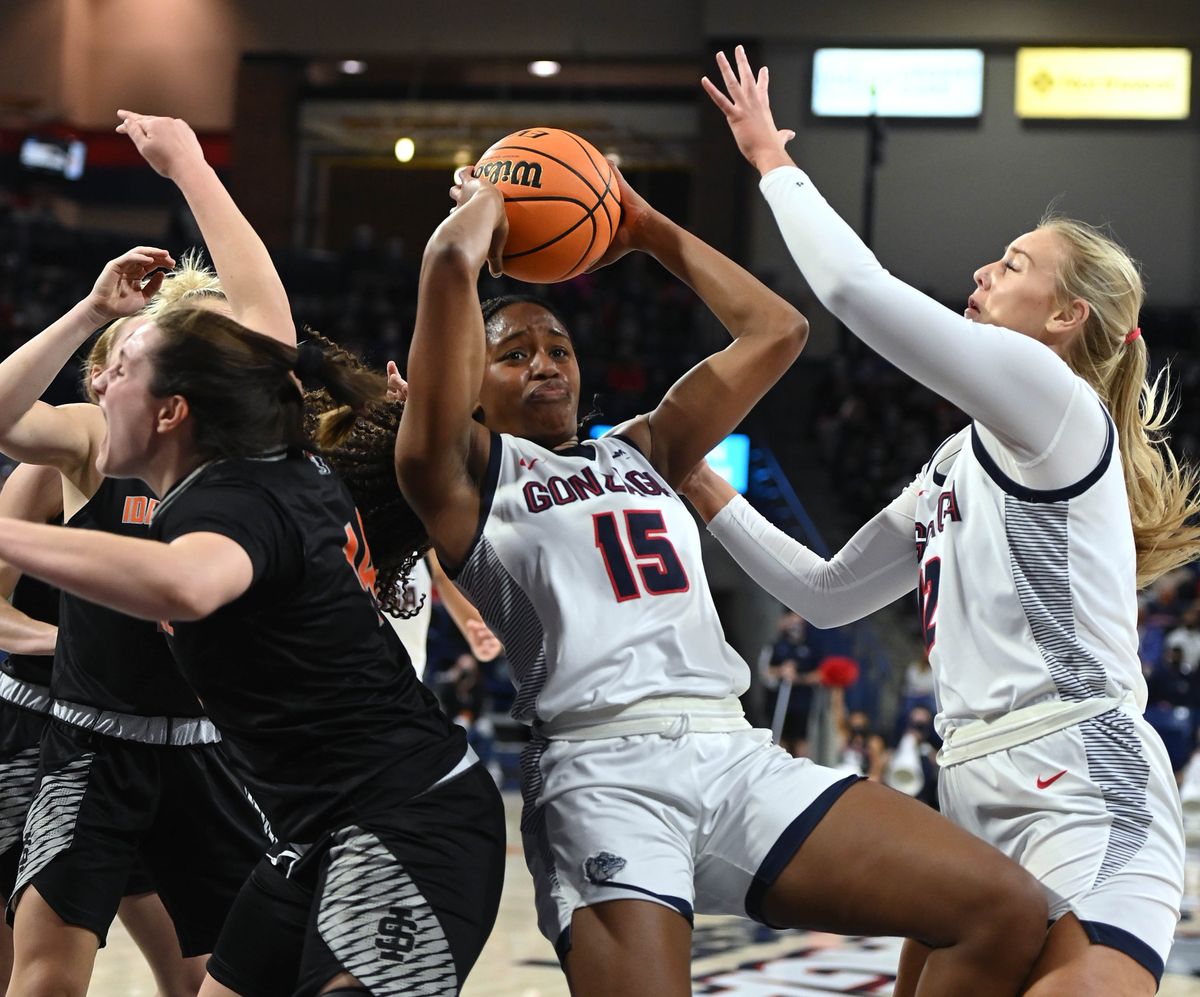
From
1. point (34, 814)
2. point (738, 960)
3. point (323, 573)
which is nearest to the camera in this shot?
point (323, 573)

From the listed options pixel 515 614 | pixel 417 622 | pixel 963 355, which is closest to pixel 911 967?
pixel 515 614

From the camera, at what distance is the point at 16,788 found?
3.43 m

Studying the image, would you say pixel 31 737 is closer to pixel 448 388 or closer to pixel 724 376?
pixel 448 388

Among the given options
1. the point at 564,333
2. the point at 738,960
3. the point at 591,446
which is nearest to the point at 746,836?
the point at 591,446

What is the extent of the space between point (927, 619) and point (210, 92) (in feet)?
68.0

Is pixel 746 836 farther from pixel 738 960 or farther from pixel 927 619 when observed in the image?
pixel 738 960

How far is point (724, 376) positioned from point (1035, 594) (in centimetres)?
81

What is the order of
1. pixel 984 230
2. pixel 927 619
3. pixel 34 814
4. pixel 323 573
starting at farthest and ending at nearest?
pixel 984 230, pixel 34 814, pixel 927 619, pixel 323 573

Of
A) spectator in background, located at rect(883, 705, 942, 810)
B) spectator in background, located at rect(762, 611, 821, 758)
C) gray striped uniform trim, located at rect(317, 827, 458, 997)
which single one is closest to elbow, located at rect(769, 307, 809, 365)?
gray striped uniform trim, located at rect(317, 827, 458, 997)

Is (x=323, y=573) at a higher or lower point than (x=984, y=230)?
lower

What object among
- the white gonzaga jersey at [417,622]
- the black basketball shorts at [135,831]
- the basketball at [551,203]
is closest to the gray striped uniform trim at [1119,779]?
the basketball at [551,203]

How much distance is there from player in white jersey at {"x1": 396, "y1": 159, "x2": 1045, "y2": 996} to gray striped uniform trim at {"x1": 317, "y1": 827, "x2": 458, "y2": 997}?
1.02 ft

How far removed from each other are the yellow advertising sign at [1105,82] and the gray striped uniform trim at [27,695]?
61.9 ft

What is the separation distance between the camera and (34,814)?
3154 millimetres
